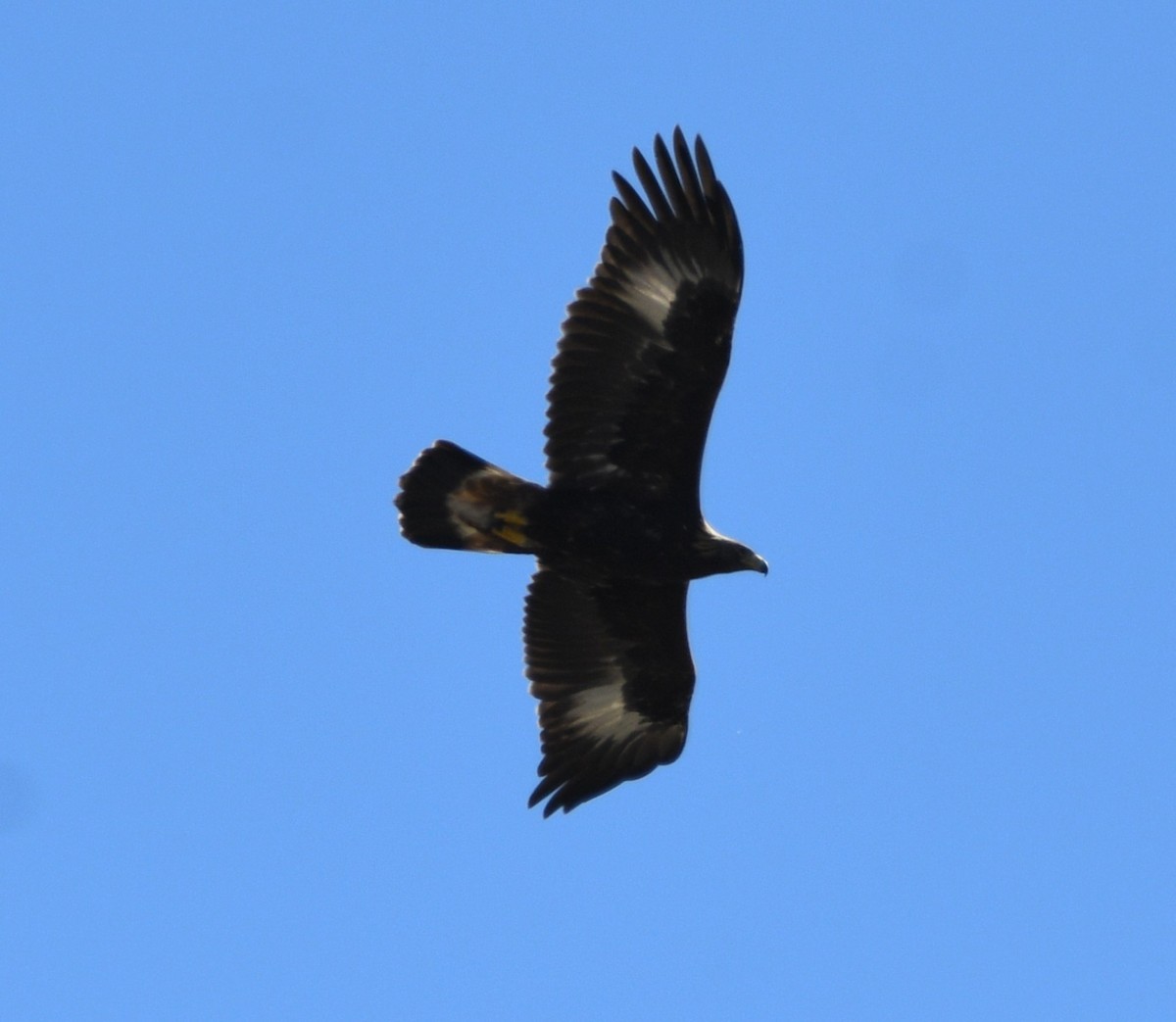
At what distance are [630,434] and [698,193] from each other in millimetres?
1497

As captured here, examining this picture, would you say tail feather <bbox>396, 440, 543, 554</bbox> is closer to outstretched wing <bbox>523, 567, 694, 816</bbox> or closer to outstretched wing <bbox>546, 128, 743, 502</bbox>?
outstretched wing <bbox>546, 128, 743, 502</bbox>

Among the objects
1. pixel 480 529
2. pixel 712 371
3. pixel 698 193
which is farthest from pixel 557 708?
pixel 698 193

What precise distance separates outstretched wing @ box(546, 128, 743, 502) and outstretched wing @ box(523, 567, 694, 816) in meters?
1.35

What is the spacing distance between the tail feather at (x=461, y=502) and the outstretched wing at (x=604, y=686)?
0.77 metres

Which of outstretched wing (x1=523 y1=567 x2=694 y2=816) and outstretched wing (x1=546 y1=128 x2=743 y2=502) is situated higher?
outstretched wing (x1=546 y1=128 x2=743 y2=502)

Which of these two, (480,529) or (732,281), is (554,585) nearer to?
(480,529)

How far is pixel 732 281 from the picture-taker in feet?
42.5

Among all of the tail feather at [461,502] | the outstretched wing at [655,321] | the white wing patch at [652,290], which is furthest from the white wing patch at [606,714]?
the white wing patch at [652,290]

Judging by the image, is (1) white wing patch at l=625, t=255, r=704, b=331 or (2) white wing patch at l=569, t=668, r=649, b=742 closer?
(1) white wing patch at l=625, t=255, r=704, b=331

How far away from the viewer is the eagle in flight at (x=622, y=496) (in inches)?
510


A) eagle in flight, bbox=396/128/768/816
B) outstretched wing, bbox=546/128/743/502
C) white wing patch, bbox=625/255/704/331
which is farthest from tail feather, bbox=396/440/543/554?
white wing patch, bbox=625/255/704/331

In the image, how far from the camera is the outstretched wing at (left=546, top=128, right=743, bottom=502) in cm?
1290

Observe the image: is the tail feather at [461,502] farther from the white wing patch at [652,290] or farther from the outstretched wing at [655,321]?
the white wing patch at [652,290]

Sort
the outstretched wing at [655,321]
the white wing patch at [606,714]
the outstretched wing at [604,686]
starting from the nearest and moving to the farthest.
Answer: the outstretched wing at [655,321]
the outstretched wing at [604,686]
the white wing patch at [606,714]
